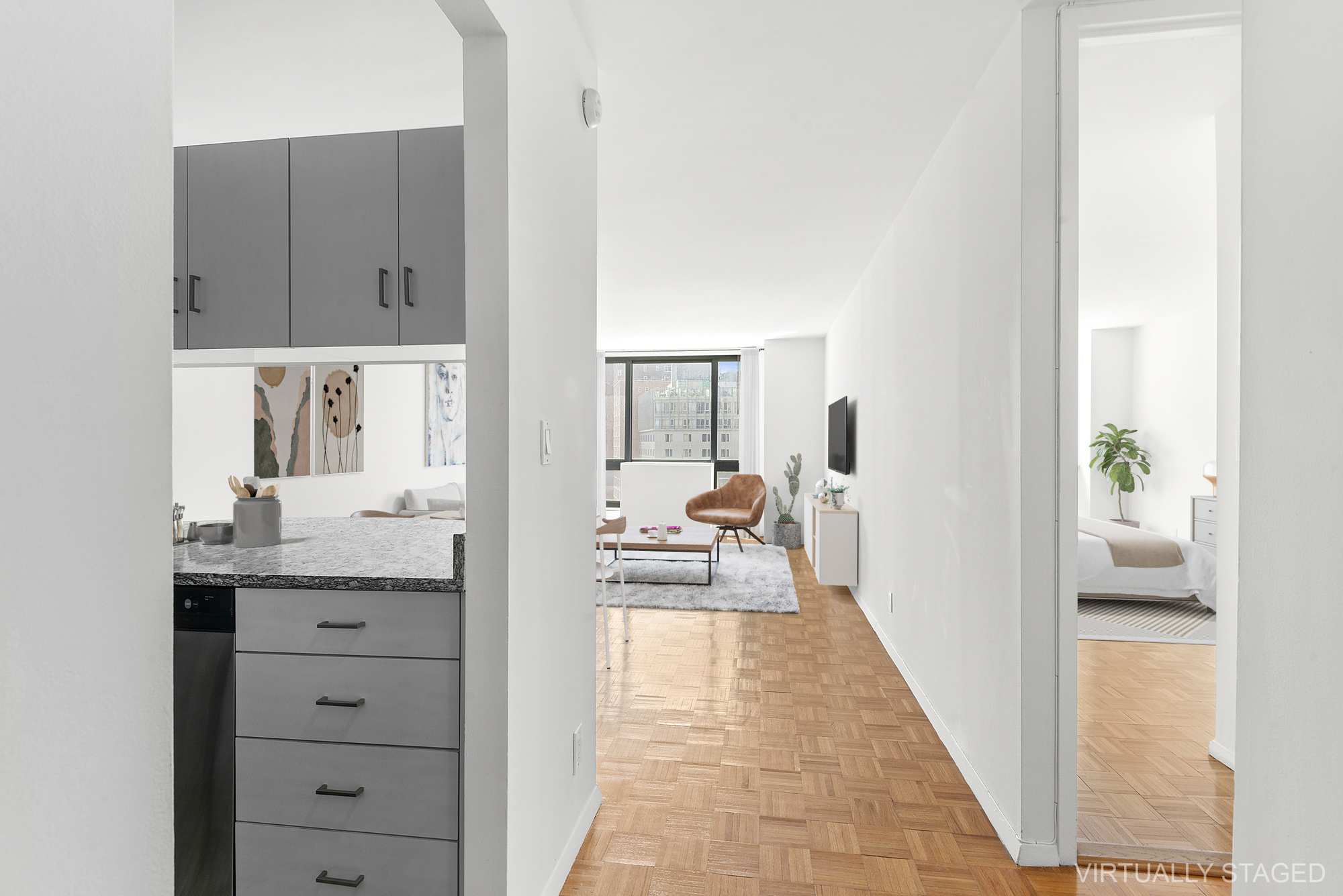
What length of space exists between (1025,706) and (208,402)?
3.35 m

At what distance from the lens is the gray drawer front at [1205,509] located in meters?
5.50

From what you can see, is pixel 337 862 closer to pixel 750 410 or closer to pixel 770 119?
pixel 770 119

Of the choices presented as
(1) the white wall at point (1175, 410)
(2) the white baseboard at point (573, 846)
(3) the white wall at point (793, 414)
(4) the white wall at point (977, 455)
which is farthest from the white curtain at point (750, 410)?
(2) the white baseboard at point (573, 846)

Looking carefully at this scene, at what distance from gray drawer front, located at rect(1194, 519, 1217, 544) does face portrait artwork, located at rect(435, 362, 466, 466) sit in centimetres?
616

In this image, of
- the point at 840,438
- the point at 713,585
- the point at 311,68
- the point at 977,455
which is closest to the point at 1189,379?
the point at 840,438

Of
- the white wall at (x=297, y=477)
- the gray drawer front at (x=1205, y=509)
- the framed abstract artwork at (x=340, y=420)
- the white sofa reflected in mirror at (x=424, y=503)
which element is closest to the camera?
the white wall at (x=297, y=477)

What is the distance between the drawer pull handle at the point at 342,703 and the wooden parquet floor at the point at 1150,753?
2057 mm

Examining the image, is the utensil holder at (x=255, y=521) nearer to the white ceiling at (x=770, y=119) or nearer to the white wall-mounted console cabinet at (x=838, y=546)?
the white ceiling at (x=770, y=119)

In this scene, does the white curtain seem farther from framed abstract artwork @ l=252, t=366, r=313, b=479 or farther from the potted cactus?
framed abstract artwork @ l=252, t=366, r=313, b=479

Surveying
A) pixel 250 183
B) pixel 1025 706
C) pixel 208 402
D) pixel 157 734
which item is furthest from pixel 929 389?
pixel 208 402

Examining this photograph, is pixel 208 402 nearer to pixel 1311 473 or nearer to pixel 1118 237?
pixel 1311 473

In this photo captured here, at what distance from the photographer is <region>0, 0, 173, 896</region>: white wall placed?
47cm

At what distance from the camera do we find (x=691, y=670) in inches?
138

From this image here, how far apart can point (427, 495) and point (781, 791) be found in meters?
3.56
